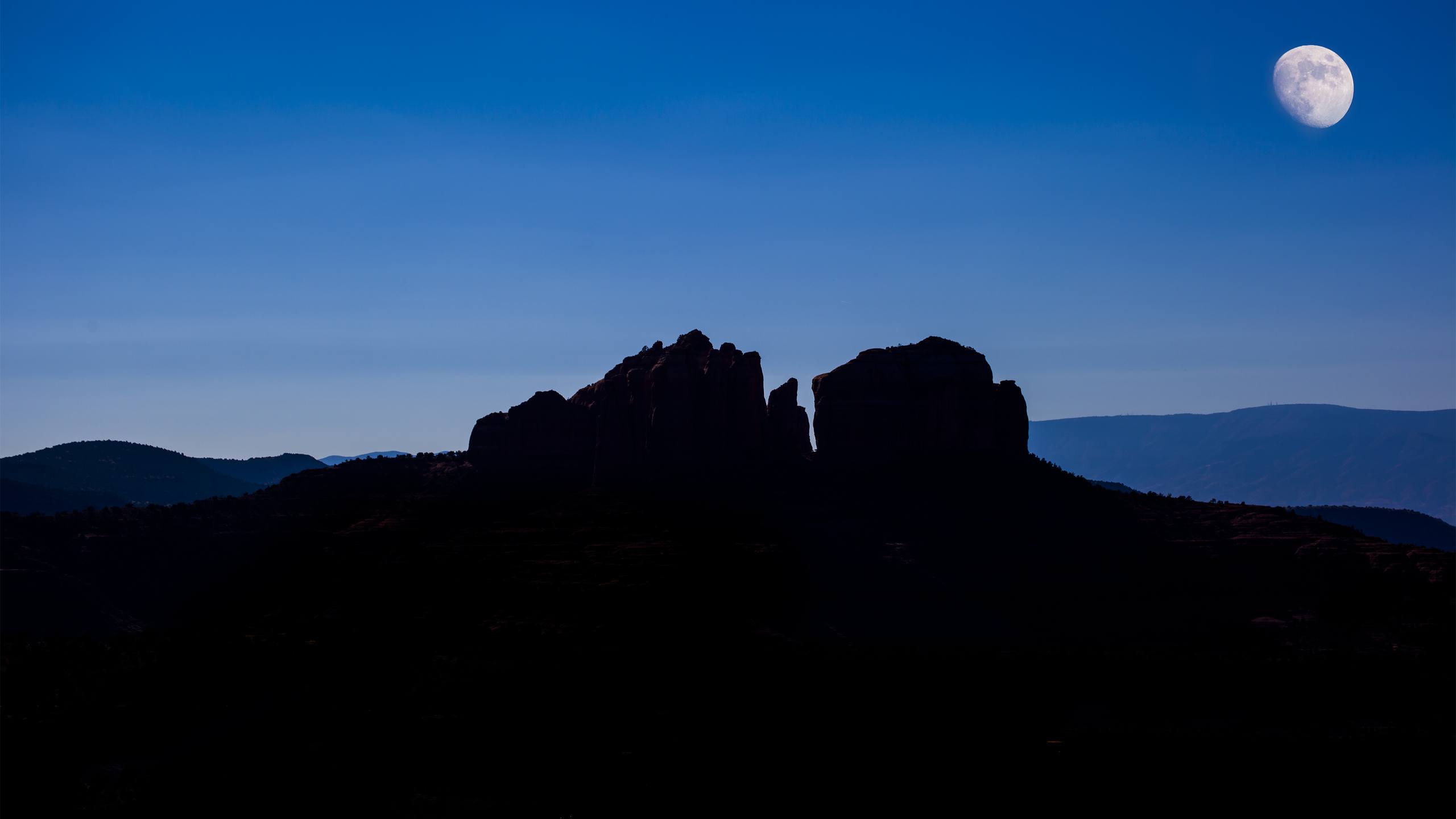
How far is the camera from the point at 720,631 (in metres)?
92.6

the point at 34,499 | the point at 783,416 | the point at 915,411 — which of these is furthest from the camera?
the point at 34,499

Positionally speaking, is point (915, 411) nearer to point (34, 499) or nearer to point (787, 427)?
point (787, 427)

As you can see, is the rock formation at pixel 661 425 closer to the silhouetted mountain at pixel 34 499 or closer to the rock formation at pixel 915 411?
the rock formation at pixel 915 411

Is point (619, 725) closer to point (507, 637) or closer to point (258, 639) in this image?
point (507, 637)

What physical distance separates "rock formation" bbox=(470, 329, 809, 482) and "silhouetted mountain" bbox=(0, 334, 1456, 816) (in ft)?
1.32

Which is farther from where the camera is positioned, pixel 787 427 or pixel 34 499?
pixel 34 499

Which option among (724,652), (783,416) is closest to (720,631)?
(724,652)

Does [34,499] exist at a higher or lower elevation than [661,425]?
lower

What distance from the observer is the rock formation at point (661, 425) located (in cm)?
12400

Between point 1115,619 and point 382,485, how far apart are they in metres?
77.5

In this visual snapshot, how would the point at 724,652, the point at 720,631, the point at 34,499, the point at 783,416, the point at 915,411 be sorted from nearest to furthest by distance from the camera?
the point at 724,652, the point at 720,631, the point at 915,411, the point at 783,416, the point at 34,499

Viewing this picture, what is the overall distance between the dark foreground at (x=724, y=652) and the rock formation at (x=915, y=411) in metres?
3.55

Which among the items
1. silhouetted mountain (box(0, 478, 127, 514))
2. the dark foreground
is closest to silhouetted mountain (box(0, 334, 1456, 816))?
the dark foreground

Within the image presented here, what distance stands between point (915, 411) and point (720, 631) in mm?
40989
